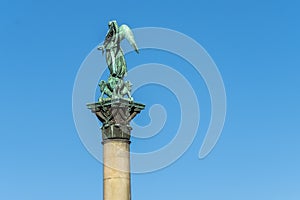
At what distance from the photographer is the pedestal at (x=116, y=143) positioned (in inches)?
1425

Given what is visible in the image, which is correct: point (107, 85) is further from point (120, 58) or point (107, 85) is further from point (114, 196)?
point (114, 196)

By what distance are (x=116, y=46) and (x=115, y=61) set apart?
81 centimetres

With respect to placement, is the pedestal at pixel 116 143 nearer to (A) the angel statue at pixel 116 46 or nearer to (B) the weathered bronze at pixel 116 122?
(B) the weathered bronze at pixel 116 122

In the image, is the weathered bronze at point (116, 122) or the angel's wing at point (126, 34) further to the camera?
the angel's wing at point (126, 34)

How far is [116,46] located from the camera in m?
38.2

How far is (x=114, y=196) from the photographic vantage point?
119 ft

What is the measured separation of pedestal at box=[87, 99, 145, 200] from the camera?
119 feet

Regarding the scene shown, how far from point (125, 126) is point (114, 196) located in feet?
11.1

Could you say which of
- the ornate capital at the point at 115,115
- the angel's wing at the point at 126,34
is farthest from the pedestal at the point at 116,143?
the angel's wing at the point at 126,34

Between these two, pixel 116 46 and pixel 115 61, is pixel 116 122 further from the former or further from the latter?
pixel 116 46

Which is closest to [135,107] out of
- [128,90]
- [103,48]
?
[128,90]

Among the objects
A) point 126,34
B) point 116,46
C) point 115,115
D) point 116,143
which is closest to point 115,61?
point 116,46

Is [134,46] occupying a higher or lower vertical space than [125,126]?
higher

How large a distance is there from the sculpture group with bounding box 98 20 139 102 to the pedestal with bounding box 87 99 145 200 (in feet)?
1.57
